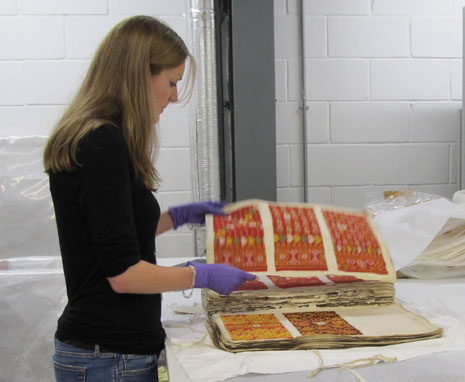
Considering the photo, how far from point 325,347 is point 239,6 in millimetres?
1597

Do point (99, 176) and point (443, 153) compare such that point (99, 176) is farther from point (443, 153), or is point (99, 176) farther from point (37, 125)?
point (443, 153)

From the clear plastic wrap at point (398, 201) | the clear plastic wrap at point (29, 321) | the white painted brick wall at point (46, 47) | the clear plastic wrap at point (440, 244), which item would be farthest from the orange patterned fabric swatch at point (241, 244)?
the white painted brick wall at point (46, 47)

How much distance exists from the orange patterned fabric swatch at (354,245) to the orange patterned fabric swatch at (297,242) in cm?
3

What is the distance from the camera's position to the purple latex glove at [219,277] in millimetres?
953

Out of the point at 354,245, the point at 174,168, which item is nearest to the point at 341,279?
the point at 354,245

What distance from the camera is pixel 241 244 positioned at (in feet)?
3.47

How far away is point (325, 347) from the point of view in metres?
0.88

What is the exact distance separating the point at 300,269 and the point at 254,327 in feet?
0.55

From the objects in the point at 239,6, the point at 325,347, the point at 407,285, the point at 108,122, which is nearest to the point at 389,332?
the point at 325,347

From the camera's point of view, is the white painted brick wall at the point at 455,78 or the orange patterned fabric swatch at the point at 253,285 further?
the white painted brick wall at the point at 455,78

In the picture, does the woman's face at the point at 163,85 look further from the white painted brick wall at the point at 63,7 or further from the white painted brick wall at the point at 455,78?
the white painted brick wall at the point at 455,78

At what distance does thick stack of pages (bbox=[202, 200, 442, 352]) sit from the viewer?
1.01 metres

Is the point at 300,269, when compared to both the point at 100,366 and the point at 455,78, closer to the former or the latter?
the point at 100,366

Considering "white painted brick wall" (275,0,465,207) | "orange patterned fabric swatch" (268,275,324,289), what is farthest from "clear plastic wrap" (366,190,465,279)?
"white painted brick wall" (275,0,465,207)
